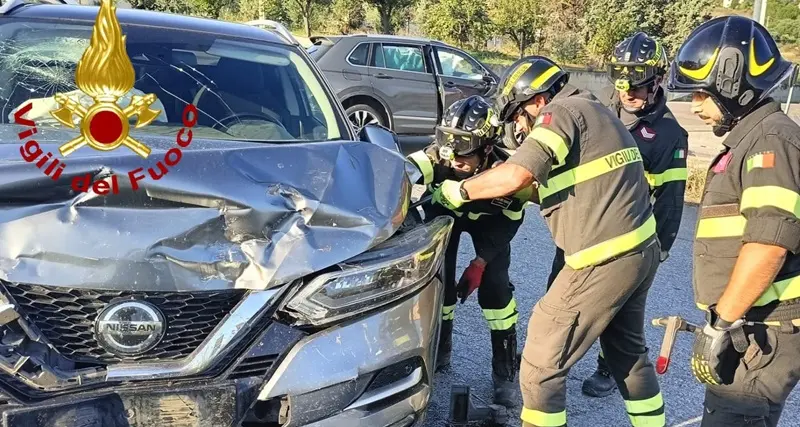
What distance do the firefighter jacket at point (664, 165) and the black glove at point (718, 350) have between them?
5.18ft

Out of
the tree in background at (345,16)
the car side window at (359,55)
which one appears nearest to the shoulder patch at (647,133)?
the car side window at (359,55)

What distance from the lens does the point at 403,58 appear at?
31.9 feet

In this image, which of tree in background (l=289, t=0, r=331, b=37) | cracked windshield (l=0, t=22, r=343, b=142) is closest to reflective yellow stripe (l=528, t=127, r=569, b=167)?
cracked windshield (l=0, t=22, r=343, b=142)

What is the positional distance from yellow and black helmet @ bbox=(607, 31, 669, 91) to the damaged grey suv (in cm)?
178

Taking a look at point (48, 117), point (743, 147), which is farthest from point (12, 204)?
point (743, 147)

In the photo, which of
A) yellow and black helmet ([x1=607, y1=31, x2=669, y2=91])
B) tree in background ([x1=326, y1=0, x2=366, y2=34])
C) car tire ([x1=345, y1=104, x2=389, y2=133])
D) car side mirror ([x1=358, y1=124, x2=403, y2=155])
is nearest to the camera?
car side mirror ([x1=358, y1=124, x2=403, y2=155])

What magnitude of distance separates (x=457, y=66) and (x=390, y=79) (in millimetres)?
1292

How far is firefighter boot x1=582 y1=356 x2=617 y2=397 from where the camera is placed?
3.48m

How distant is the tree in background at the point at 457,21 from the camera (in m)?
24.6

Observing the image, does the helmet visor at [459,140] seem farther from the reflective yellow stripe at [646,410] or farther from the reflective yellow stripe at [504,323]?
the reflective yellow stripe at [646,410]

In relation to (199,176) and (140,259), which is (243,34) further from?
(140,259)

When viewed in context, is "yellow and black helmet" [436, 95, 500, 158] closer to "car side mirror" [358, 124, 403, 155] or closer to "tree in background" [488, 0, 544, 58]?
"car side mirror" [358, 124, 403, 155]

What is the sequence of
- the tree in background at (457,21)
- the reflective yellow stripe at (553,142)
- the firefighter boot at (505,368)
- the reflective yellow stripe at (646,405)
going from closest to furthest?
the reflective yellow stripe at (553,142)
the reflective yellow stripe at (646,405)
the firefighter boot at (505,368)
the tree in background at (457,21)

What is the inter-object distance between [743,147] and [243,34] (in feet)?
7.76
